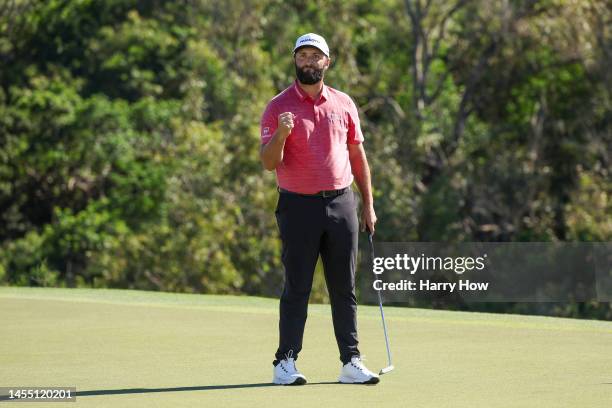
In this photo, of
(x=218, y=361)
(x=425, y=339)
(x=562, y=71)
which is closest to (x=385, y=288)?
(x=425, y=339)

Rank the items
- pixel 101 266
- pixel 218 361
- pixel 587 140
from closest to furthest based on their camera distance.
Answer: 1. pixel 218 361
2. pixel 101 266
3. pixel 587 140

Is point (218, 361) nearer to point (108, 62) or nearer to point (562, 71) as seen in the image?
point (562, 71)

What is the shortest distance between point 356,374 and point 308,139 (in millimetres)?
1262

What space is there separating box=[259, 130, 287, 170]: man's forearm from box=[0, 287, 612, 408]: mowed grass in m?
1.17

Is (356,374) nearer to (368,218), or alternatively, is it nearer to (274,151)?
(368,218)

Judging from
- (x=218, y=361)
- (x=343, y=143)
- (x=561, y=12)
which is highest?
(x=561, y=12)

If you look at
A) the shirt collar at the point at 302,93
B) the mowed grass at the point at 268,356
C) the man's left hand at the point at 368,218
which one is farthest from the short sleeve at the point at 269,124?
the mowed grass at the point at 268,356

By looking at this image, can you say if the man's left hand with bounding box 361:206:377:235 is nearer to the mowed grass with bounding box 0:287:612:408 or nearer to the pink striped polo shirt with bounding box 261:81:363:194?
the pink striped polo shirt with bounding box 261:81:363:194

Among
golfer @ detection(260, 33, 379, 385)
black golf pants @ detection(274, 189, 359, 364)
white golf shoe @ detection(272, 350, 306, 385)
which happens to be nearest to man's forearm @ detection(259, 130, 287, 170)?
golfer @ detection(260, 33, 379, 385)

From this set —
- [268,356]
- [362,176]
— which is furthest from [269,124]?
[268,356]

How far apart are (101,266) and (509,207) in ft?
29.7

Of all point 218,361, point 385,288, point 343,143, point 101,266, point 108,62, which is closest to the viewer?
point 343,143

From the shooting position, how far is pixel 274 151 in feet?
24.4

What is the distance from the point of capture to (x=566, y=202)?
106ft
